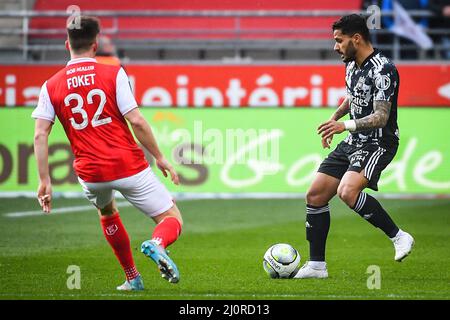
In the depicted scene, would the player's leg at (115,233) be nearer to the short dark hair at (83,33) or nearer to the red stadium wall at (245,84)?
the short dark hair at (83,33)

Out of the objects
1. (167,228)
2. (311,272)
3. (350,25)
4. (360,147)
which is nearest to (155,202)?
(167,228)

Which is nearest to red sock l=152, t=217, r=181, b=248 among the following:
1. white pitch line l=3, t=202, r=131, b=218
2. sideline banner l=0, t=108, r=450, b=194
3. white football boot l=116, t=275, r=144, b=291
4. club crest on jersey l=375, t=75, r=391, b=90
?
white football boot l=116, t=275, r=144, b=291

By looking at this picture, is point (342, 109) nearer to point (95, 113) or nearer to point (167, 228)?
point (167, 228)

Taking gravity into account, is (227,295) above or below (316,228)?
below

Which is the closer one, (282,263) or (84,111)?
(84,111)

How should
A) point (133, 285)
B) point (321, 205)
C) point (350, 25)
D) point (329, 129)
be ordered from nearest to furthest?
point (133, 285), point (329, 129), point (350, 25), point (321, 205)

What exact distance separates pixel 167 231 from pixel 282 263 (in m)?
1.76

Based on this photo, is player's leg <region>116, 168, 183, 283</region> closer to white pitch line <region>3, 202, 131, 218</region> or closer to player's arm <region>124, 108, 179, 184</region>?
player's arm <region>124, 108, 179, 184</region>

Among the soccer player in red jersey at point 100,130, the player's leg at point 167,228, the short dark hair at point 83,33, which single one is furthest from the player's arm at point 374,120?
the short dark hair at point 83,33

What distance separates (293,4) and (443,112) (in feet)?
22.5

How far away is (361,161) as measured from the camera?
8734 millimetres

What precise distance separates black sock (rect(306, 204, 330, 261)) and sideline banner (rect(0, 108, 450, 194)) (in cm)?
714

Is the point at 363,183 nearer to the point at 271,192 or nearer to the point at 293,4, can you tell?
the point at 271,192
